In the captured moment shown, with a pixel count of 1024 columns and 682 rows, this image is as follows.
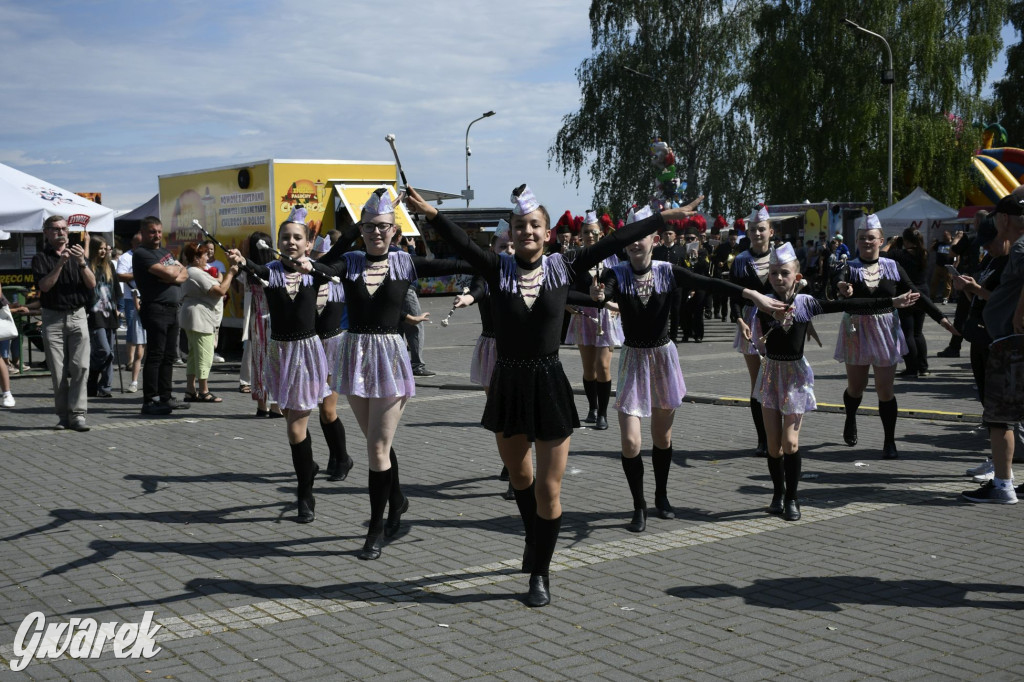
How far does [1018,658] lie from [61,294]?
31.8ft

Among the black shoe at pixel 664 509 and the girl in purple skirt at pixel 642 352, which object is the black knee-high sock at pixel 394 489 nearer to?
the girl in purple skirt at pixel 642 352

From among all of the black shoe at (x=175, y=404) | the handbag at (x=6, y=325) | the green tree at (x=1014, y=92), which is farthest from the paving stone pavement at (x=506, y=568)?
the green tree at (x=1014, y=92)

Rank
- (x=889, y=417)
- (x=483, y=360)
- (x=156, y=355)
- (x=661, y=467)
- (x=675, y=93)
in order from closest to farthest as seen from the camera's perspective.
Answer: (x=661, y=467) < (x=483, y=360) < (x=889, y=417) < (x=156, y=355) < (x=675, y=93)

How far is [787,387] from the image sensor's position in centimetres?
729

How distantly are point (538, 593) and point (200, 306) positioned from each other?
8.65m

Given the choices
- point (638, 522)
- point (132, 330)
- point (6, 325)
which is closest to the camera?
point (638, 522)

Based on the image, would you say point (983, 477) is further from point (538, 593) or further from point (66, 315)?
point (66, 315)

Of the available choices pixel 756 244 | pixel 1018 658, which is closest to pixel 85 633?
pixel 1018 658

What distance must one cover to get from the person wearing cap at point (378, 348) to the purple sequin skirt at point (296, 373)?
56cm

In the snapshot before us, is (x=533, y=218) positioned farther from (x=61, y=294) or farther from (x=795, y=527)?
(x=61, y=294)

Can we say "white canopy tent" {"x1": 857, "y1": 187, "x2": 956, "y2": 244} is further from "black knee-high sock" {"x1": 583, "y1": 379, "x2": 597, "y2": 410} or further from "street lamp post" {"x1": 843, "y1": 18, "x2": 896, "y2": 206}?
"black knee-high sock" {"x1": 583, "y1": 379, "x2": 597, "y2": 410}

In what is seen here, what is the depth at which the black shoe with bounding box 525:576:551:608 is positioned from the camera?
5.50 m

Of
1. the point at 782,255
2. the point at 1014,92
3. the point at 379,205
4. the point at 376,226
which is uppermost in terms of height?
the point at 1014,92

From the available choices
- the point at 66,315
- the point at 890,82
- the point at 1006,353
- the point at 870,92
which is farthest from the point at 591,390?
the point at 870,92
